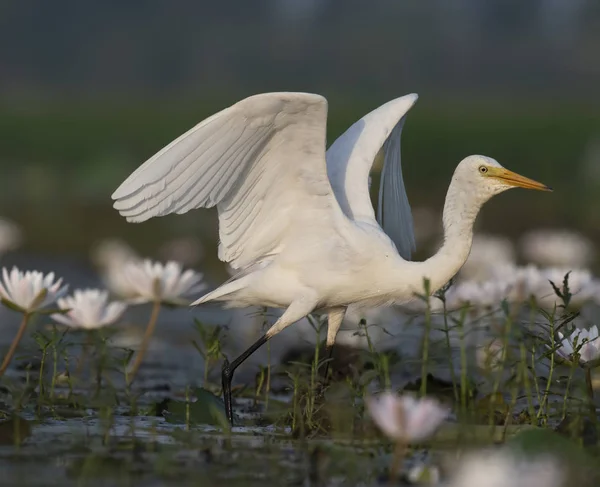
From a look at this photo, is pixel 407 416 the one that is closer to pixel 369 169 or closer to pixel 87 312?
pixel 87 312

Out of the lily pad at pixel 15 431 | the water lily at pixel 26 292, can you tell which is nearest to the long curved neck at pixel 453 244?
the water lily at pixel 26 292

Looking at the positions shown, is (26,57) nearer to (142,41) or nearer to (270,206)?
(142,41)

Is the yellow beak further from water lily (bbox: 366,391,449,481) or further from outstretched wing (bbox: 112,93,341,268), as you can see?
water lily (bbox: 366,391,449,481)

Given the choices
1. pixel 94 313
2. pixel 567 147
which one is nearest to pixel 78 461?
pixel 94 313

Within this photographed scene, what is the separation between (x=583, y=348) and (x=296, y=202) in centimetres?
151

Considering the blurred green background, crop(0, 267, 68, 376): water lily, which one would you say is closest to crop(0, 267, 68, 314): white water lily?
crop(0, 267, 68, 376): water lily

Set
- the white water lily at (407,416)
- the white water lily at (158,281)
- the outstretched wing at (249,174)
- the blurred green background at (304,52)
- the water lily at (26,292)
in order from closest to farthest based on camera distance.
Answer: the white water lily at (407,416), the water lily at (26,292), the outstretched wing at (249,174), the white water lily at (158,281), the blurred green background at (304,52)

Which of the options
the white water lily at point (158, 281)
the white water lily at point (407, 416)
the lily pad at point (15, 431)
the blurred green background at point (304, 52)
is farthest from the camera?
the blurred green background at point (304, 52)

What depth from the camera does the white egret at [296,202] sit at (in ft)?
16.3

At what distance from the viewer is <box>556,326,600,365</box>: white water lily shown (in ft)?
14.2

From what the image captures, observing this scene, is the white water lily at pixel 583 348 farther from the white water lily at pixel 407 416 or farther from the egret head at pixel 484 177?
the white water lily at pixel 407 416

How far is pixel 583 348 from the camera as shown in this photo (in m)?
4.38

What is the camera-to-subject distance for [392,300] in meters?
5.42

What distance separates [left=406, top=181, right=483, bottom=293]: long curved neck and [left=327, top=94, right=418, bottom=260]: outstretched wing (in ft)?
1.34
